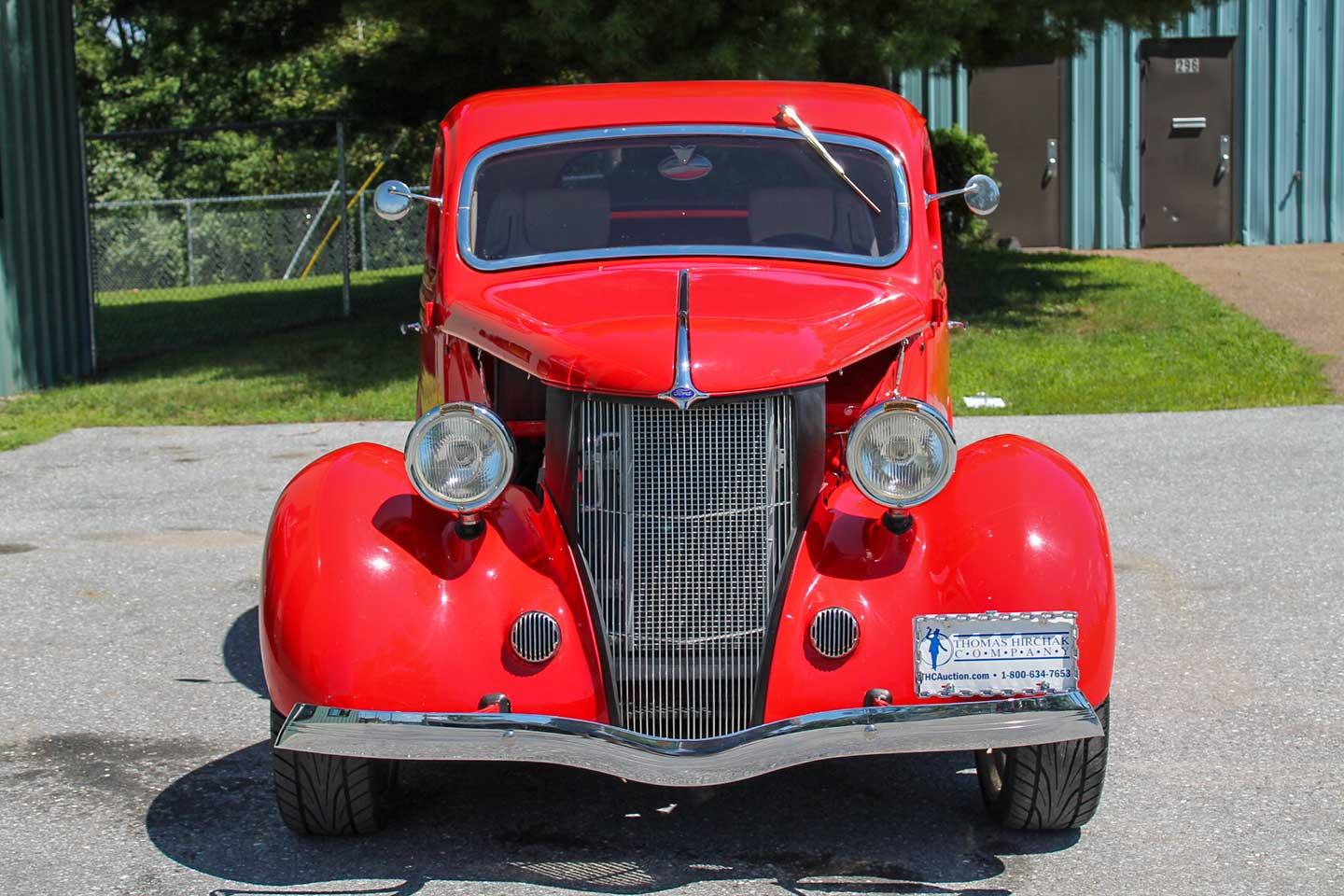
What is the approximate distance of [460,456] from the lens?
428 cm

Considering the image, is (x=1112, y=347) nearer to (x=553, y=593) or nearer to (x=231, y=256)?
(x=553, y=593)

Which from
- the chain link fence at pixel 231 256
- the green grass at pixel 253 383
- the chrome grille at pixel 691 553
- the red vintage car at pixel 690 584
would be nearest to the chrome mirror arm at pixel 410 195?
the red vintage car at pixel 690 584

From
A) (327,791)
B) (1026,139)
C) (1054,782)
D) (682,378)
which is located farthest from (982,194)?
(1026,139)

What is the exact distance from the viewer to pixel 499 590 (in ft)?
14.1

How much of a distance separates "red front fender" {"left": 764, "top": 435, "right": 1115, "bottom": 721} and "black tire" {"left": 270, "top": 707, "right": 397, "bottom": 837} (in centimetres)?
108

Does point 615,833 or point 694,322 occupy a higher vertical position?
point 694,322

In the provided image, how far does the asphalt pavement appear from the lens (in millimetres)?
4266

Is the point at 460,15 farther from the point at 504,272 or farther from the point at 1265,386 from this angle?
the point at 504,272

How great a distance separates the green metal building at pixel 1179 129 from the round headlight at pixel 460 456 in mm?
15651

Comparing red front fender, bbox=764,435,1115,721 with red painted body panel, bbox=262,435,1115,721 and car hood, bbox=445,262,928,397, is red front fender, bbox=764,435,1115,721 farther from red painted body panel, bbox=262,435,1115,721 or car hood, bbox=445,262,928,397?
car hood, bbox=445,262,928,397

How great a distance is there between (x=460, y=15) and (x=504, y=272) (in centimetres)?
854

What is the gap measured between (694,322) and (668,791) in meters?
1.39

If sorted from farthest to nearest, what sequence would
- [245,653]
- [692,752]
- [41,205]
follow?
1. [41,205]
2. [245,653]
3. [692,752]

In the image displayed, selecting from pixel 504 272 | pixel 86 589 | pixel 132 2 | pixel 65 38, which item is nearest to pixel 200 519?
pixel 86 589
